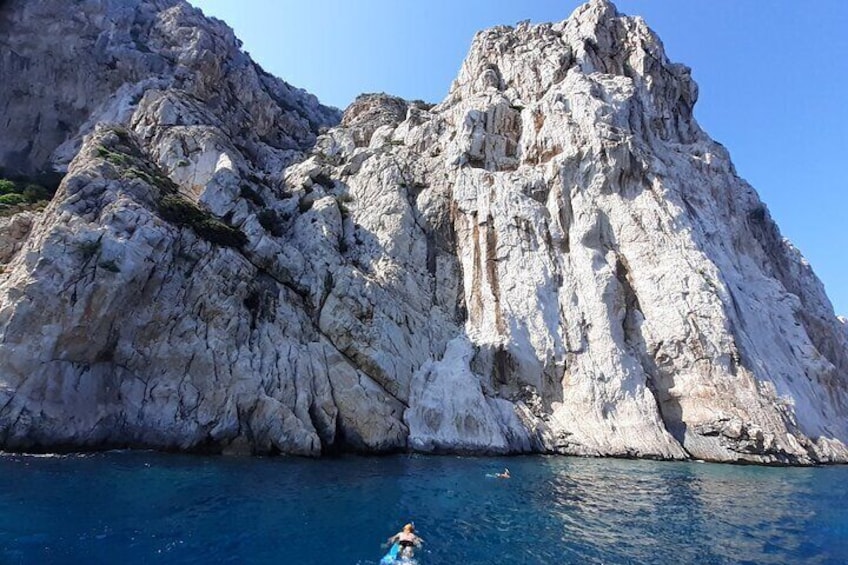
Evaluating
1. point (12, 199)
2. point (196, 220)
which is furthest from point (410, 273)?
point (12, 199)

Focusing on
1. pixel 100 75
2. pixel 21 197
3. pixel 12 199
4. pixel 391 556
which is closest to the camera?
pixel 391 556

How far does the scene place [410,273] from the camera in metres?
47.5

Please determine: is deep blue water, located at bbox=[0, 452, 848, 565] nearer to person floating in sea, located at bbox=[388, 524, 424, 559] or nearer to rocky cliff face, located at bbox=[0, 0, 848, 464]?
person floating in sea, located at bbox=[388, 524, 424, 559]

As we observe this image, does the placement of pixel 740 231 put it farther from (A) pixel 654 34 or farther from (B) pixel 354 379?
(B) pixel 354 379

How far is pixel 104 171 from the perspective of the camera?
35.0 m

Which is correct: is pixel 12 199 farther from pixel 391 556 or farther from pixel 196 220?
pixel 391 556

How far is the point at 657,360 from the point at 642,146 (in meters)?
24.7

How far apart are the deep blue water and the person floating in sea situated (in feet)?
1.38

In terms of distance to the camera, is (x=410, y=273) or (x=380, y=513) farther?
(x=410, y=273)

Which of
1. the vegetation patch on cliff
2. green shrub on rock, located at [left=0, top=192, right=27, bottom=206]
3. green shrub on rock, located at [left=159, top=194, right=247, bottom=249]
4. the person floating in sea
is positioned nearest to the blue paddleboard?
the person floating in sea

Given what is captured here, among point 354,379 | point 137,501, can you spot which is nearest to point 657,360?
point 354,379

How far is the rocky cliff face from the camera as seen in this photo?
30438 millimetres

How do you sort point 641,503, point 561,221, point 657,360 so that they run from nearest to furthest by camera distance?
point 641,503, point 657,360, point 561,221

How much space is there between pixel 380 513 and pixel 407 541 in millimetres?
4143
